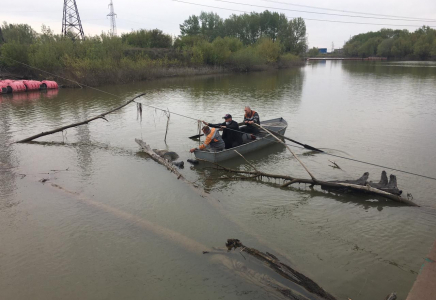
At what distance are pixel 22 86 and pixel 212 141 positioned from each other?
24.2 m

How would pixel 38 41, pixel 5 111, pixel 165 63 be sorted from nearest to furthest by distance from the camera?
pixel 5 111, pixel 38 41, pixel 165 63

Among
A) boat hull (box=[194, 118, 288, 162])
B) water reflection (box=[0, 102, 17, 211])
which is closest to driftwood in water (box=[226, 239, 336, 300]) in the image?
boat hull (box=[194, 118, 288, 162])

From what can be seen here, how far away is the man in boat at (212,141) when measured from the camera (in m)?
10.0

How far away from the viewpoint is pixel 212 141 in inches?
399

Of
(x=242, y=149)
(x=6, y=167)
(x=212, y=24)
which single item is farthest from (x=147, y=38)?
(x=242, y=149)

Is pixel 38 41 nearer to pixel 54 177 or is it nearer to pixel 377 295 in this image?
pixel 54 177

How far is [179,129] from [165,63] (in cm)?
2827

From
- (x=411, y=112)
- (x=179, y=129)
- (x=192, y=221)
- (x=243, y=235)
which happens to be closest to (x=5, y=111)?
(x=179, y=129)

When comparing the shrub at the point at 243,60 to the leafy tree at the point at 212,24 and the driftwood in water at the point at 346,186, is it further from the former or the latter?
the driftwood in water at the point at 346,186

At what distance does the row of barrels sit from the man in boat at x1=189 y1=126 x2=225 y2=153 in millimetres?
23804

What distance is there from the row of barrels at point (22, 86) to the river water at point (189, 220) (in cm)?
1487

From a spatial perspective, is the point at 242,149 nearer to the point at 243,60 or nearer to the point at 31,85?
the point at 31,85

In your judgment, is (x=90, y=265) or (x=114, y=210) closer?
(x=90, y=265)

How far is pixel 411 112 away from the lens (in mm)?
17234
